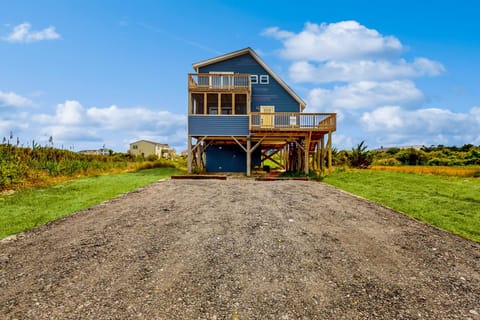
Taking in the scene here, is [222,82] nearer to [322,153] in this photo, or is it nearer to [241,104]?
[241,104]

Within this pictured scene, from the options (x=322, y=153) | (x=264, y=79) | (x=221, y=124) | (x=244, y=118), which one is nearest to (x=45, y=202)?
(x=221, y=124)

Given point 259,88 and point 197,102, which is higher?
point 259,88

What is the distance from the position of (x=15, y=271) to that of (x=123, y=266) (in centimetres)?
169

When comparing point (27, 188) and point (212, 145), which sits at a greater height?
point (212, 145)

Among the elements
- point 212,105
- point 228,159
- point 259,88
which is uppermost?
point 259,88

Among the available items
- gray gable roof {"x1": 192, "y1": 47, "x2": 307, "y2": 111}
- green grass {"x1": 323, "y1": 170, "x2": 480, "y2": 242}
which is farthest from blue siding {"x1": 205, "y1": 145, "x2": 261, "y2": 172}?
green grass {"x1": 323, "y1": 170, "x2": 480, "y2": 242}

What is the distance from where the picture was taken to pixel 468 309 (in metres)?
3.53

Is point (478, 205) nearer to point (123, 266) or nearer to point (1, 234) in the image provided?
point (123, 266)

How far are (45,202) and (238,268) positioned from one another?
7868mm

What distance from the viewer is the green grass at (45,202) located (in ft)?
22.3

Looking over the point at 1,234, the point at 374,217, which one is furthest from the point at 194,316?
the point at 374,217

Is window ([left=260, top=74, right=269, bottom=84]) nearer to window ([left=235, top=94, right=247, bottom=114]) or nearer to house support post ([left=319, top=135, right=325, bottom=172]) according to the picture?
window ([left=235, top=94, right=247, bottom=114])

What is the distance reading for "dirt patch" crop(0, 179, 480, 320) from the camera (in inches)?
134

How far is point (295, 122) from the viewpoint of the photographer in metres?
18.0
